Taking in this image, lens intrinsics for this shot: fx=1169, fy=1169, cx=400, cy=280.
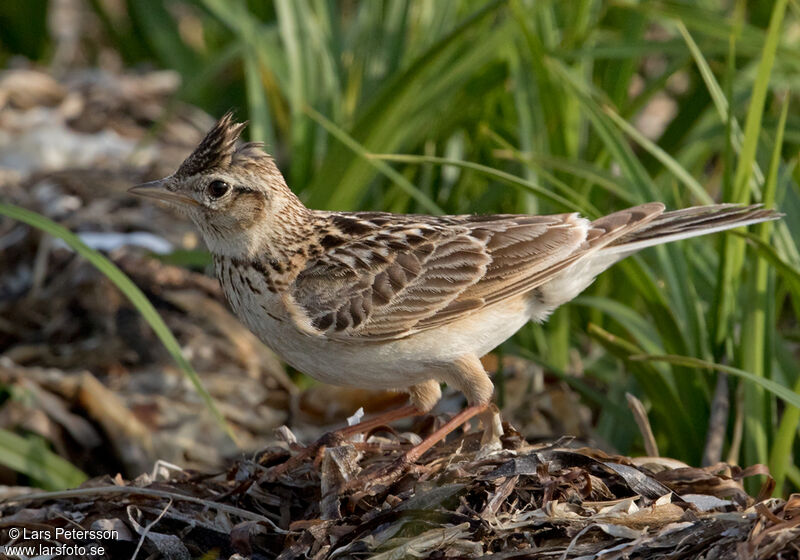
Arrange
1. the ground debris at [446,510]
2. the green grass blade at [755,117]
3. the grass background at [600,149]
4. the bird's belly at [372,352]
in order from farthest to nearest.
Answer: the grass background at [600,149]
the green grass blade at [755,117]
the bird's belly at [372,352]
the ground debris at [446,510]

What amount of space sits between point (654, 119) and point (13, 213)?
793 cm

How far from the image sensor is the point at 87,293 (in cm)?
748

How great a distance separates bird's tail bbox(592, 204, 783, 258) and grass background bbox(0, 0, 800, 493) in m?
0.11

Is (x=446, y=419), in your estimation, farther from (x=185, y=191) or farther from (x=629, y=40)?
(x=629, y=40)

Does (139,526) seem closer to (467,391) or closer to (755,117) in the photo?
(467,391)

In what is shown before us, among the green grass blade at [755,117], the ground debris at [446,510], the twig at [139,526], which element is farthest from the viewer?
the green grass blade at [755,117]

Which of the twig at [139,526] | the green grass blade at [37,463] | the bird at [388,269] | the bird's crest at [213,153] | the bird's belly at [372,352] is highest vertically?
the bird's crest at [213,153]

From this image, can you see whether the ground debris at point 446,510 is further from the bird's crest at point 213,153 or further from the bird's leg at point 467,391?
the bird's crest at point 213,153

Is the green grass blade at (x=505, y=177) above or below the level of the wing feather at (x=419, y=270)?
Result: above

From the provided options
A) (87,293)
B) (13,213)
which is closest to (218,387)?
(87,293)

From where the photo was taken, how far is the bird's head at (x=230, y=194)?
5125mm

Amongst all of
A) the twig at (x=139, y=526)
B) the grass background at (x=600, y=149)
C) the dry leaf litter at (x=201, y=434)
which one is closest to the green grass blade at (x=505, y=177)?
the grass background at (x=600, y=149)

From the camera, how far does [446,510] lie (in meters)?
4.16

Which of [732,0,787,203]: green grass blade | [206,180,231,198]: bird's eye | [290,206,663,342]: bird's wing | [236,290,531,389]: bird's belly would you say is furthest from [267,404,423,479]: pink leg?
[732,0,787,203]: green grass blade
